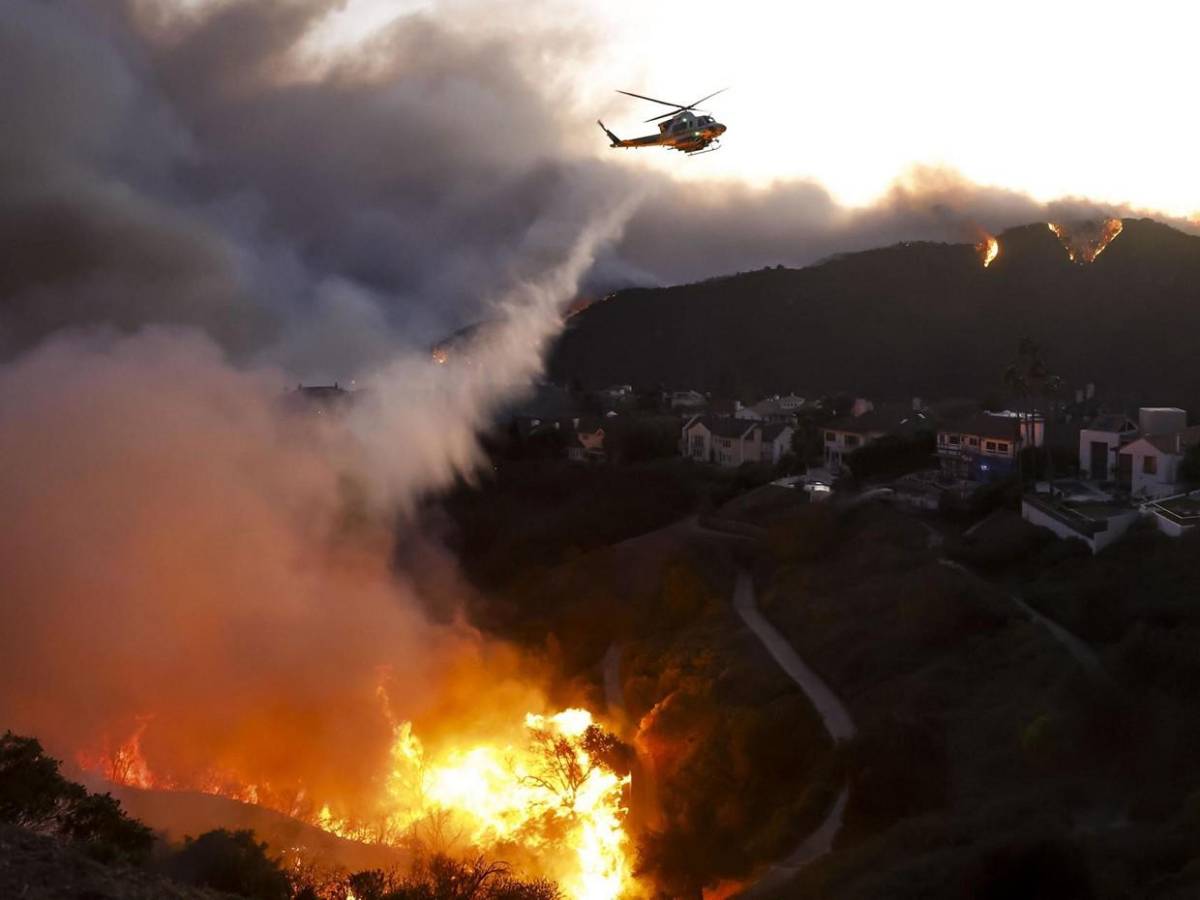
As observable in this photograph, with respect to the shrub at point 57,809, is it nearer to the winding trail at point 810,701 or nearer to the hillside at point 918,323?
the winding trail at point 810,701

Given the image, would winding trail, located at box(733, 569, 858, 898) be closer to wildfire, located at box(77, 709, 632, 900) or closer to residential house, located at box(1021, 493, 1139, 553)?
wildfire, located at box(77, 709, 632, 900)

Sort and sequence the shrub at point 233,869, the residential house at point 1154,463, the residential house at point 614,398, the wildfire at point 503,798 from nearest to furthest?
the shrub at point 233,869, the wildfire at point 503,798, the residential house at point 1154,463, the residential house at point 614,398

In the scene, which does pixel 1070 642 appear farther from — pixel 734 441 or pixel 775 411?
pixel 775 411

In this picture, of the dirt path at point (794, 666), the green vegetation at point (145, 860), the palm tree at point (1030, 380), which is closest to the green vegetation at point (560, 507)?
the dirt path at point (794, 666)

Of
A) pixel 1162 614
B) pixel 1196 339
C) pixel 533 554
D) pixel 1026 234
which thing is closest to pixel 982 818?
pixel 1162 614

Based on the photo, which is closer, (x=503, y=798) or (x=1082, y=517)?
(x=503, y=798)

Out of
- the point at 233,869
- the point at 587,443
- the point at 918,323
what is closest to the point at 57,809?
the point at 233,869
